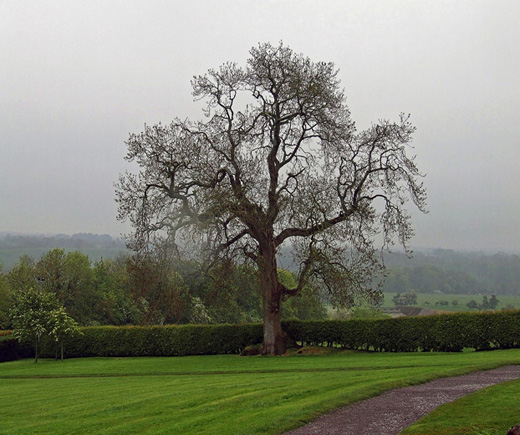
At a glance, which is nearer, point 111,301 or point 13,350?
point 13,350

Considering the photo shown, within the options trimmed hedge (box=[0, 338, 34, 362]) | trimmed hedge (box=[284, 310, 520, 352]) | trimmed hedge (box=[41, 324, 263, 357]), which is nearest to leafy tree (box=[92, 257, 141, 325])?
trimmed hedge (box=[0, 338, 34, 362])

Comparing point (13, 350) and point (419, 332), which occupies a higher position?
point (419, 332)

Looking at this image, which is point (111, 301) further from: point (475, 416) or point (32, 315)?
point (475, 416)

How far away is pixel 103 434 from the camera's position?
10.4 meters

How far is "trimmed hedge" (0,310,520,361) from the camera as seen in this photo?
26.1 meters

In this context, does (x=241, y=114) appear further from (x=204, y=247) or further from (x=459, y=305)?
(x=459, y=305)

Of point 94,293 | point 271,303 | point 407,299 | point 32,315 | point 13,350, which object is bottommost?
point 13,350

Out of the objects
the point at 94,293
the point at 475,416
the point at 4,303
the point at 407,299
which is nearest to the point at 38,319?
the point at 4,303

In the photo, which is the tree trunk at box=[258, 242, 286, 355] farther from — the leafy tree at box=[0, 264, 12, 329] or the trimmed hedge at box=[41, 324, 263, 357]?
the leafy tree at box=[0, 264, 12, 329]

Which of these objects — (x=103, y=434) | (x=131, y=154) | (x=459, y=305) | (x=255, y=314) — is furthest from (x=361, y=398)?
(x=459, y=305)

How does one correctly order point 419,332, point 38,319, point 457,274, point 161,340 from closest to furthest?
Result: point 419,332 < point 38,319 < point 161,340 < point 457,274

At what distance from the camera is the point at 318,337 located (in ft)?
103

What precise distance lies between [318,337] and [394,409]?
21.2 metres

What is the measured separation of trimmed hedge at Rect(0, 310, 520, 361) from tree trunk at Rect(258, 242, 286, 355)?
3235 millimetres
